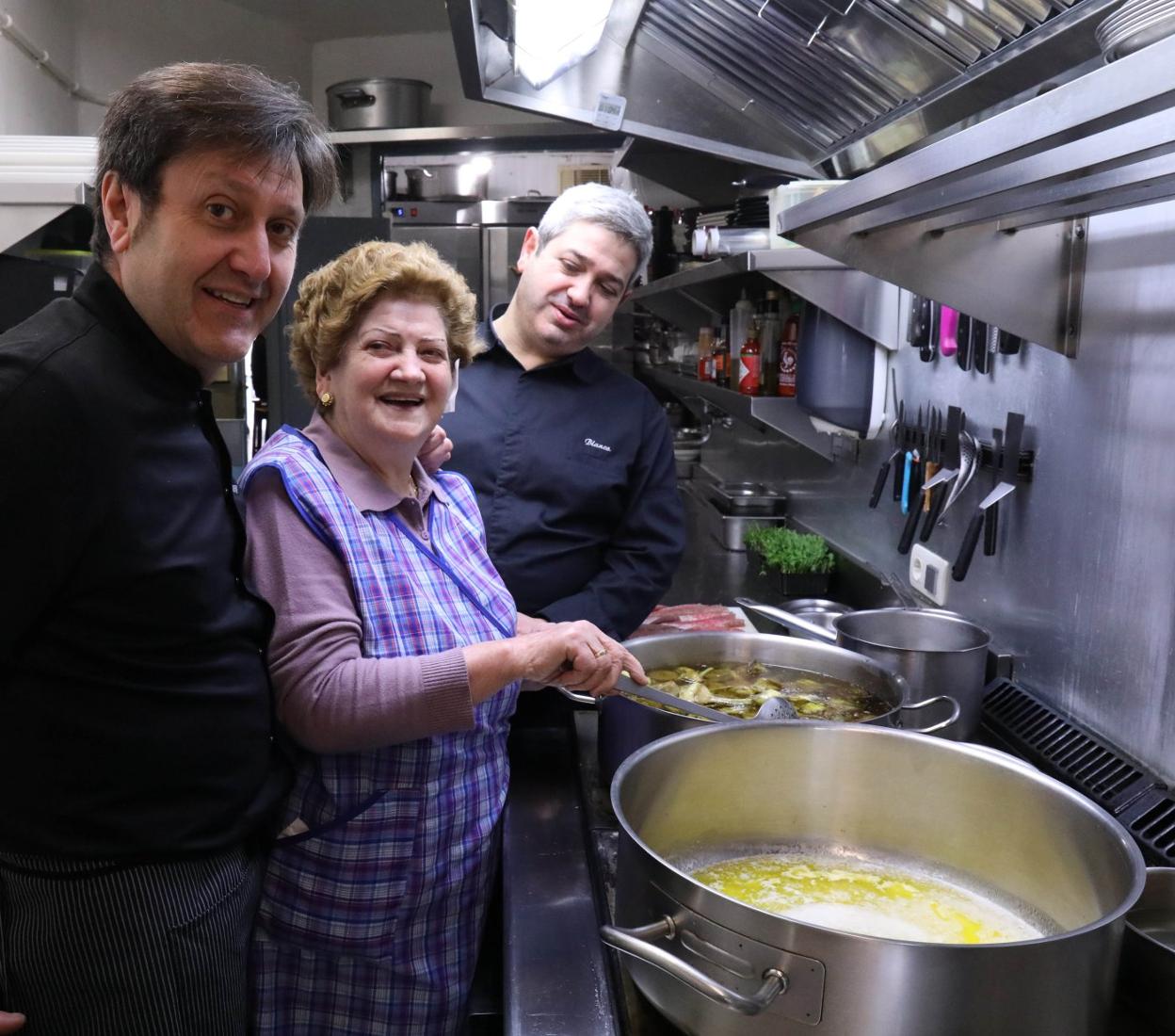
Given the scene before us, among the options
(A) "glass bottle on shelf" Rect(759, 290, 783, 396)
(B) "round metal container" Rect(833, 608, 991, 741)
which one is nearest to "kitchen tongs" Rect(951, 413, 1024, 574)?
(B) "round metal container" Rect(833, 608, 991, 741)

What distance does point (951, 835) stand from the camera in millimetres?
1086

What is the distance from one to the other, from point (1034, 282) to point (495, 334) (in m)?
0.97

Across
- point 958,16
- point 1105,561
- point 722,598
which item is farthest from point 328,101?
point 1105,561

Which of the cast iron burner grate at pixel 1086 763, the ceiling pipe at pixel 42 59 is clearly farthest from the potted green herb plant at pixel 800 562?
the ceiling pipe at pixel 42 59

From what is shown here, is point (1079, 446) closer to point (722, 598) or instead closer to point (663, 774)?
point (663, 774)

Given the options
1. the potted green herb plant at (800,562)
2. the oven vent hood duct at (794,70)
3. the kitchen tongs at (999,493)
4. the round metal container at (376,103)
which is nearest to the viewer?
the oven vent hood duct at (794,70)

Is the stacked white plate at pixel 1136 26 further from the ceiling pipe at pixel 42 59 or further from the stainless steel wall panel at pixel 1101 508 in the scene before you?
the ceiling pipe at pixel 42 59

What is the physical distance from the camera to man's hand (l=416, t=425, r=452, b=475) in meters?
1.52

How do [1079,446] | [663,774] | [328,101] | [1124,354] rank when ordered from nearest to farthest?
[663,774], [1124,354], [1079,446], [328,101]

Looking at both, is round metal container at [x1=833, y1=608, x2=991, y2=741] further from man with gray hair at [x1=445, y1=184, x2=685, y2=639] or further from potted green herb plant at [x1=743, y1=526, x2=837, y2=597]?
potted green herb plant at [x1=743, y1=526, x2=837, y2=597]

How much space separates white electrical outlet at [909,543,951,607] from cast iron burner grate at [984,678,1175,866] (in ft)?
1.06

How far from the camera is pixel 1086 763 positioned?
4.50ft

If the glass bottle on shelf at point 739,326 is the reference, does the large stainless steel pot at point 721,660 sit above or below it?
below

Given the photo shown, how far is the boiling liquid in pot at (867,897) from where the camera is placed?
98cm
